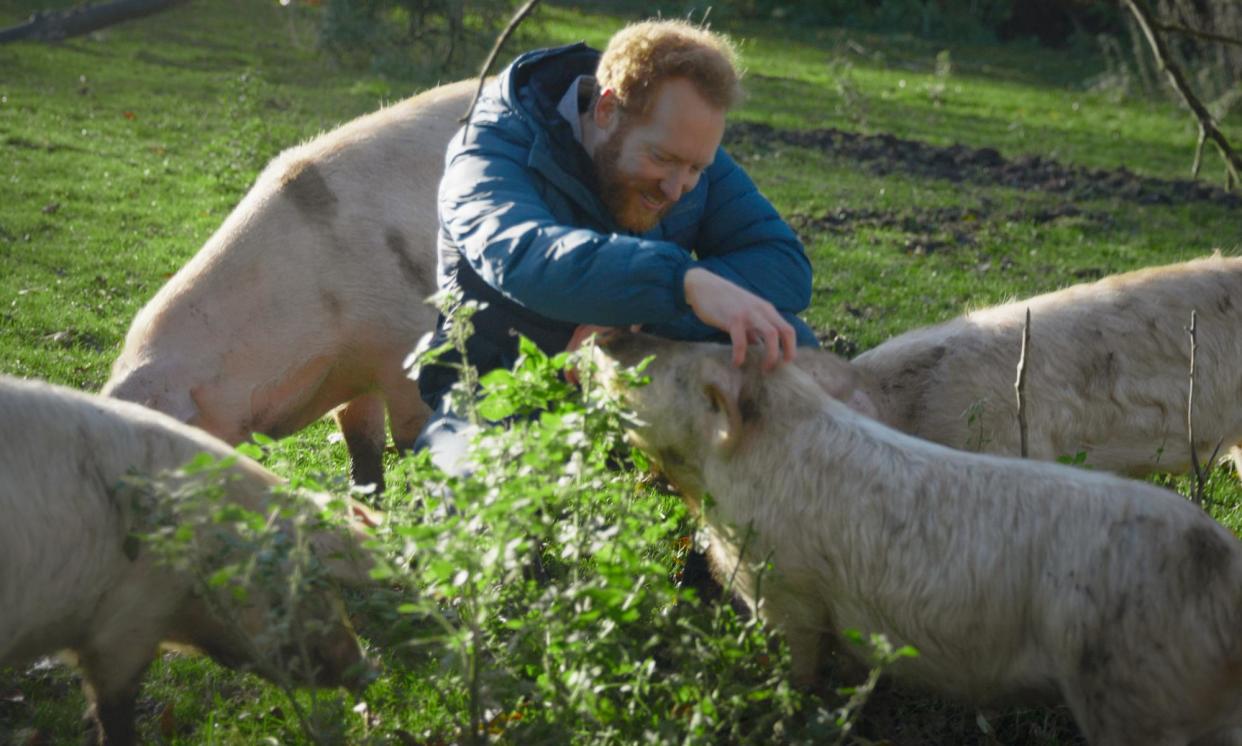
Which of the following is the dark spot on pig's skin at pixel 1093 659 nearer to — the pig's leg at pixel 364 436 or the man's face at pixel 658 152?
the man's face at pixel 658 152

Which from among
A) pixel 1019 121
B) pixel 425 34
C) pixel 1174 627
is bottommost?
pixel 1019 121

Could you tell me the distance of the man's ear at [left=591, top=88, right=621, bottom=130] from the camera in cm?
380

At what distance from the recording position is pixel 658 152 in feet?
12.2

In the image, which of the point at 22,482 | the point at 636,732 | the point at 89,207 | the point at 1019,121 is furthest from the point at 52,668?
the point at 1019,121

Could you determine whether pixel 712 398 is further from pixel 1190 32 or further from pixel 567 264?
pixel 1190 32

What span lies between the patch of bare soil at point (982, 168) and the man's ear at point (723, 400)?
7.98 meters

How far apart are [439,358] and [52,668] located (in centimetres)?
144

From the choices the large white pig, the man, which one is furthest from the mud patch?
the man

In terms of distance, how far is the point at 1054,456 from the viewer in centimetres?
456

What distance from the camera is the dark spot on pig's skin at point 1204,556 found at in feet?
9.52

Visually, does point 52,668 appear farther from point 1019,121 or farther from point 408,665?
point 1019,121

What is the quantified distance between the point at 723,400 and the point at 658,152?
88 centimetres

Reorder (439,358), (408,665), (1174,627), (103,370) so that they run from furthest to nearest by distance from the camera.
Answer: (103,370), (439,358), (408,665), (1174,627)

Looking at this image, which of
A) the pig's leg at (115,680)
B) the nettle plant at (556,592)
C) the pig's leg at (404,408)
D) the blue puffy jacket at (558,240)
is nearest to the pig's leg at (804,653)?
the nettle plant at (556,592)
